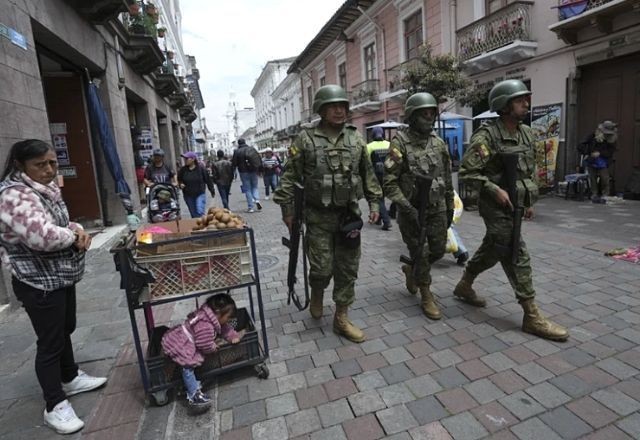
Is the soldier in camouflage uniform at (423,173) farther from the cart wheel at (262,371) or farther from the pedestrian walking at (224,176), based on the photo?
the pedestrian walking at (224,176)

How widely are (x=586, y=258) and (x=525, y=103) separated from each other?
2.94m

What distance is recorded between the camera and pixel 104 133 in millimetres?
7250

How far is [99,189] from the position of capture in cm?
776

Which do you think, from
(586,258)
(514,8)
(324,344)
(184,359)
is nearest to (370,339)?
(324,344)

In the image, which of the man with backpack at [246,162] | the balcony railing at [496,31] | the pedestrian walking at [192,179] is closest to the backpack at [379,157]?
the pedestrian walking at [192,179]

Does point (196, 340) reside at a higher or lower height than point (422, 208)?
lower

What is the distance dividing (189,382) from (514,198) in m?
2.69

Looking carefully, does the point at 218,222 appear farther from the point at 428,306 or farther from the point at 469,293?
the point at 469,293


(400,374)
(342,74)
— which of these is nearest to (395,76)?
(342,74)

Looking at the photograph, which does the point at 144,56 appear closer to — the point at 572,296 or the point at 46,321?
the point at 46,321

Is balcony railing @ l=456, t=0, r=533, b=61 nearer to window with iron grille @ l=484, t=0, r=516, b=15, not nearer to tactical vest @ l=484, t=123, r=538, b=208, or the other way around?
window with iron grille @ l=484, t=0, r=516, b=15

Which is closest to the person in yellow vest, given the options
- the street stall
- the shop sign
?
the street stall

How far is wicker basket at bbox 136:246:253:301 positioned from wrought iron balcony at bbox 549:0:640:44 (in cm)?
1005

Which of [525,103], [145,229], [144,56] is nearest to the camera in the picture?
[145,229]
